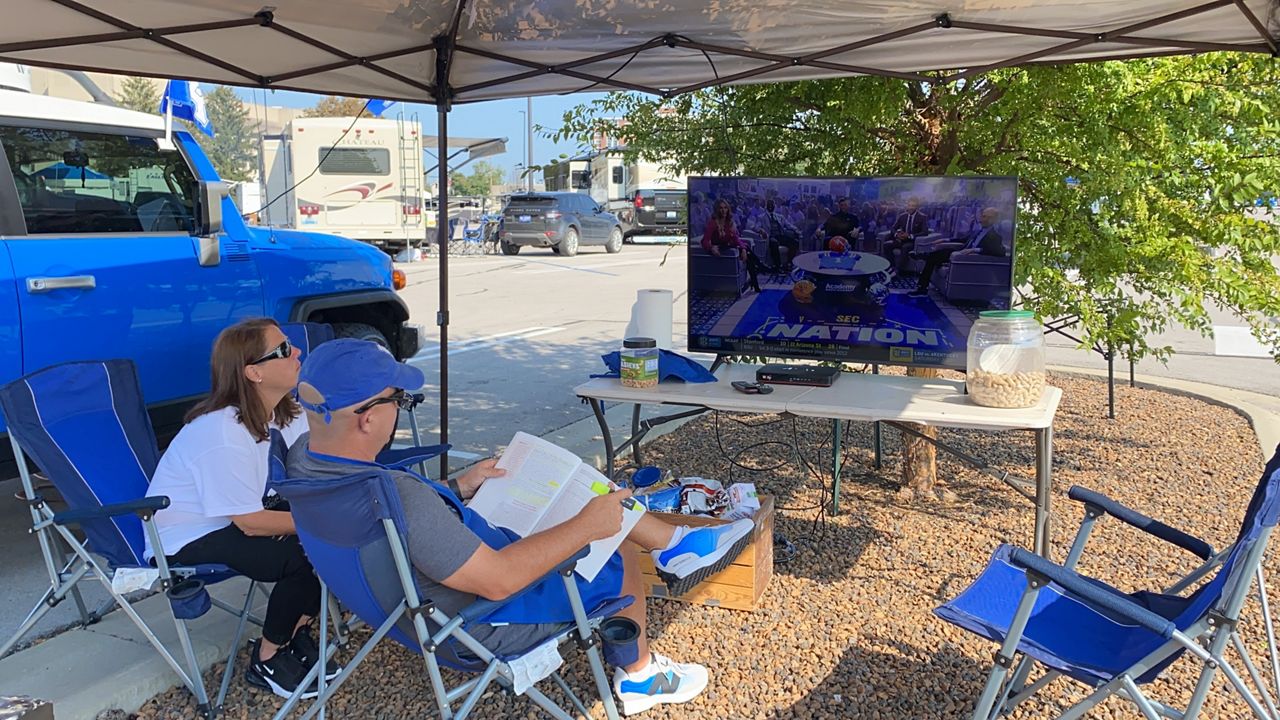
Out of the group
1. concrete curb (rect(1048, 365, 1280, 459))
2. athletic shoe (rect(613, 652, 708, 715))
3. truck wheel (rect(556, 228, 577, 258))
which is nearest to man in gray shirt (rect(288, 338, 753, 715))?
athletic shoe (rect(613, 652, 708, 715))

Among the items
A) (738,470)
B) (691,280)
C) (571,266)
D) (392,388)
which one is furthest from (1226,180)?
(571,266)

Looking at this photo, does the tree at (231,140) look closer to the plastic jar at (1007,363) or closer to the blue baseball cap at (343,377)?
the plastic jar at (1007,363)

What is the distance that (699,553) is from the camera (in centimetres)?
353

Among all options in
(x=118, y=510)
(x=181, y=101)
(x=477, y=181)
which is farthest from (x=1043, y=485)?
(x=477, y=181)

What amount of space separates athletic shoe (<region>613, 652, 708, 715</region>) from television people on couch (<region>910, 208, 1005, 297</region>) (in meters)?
2.15

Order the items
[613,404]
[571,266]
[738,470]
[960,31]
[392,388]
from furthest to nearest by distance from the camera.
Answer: [571,266] → [613,404] → [738,470] → [960,31] → [392,388]

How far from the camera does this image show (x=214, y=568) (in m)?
3.10

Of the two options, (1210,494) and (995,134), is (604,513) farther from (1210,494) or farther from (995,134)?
(1210,494)

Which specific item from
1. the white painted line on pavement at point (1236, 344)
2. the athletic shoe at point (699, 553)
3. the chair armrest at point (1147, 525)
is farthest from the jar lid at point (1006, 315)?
the white painted line on pavement at point (1236, 344)

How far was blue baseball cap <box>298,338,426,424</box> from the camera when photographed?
241 centimetres

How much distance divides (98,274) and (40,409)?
4.54 feet

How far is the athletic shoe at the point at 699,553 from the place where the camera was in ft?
11.5

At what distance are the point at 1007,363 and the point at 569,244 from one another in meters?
Answer: 20.2

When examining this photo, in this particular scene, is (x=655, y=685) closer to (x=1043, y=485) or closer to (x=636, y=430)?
(x=1043, y=485)
